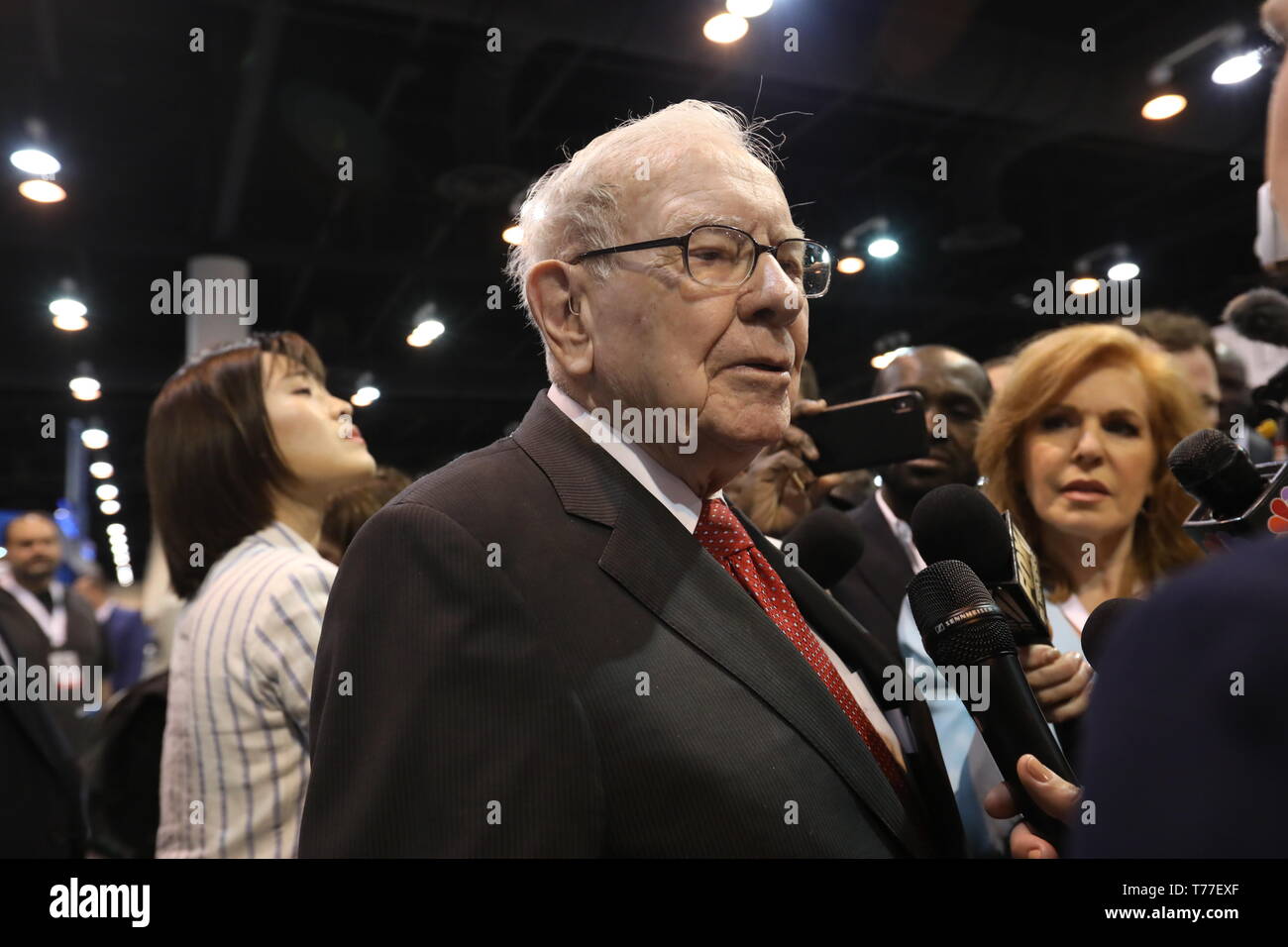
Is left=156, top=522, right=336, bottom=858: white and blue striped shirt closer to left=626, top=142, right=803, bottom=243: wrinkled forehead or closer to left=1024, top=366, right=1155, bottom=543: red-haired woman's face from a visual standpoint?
left=626, top=142, right=803, bottom=243: wrinkled forehead

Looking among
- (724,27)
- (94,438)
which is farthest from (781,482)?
(94,438)

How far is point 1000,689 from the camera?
105cm

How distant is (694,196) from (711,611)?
1.87ft

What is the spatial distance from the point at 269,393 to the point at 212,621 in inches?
19.3

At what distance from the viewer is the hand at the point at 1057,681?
45.3 inches

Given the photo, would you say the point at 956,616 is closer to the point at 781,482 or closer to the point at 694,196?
the point at 694,196

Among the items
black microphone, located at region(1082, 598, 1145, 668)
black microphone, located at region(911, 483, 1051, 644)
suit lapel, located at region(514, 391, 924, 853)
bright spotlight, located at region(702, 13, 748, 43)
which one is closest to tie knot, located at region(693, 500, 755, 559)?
suit lapel, located at region(514, 391, 924, 853)

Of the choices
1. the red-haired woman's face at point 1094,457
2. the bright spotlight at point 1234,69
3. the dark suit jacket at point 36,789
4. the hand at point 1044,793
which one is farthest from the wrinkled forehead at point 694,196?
the bright spotlight at point 1234,69

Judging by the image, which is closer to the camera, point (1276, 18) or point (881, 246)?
point (1276, 18)

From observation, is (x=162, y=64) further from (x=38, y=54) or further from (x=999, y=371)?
(x=999, y=371)

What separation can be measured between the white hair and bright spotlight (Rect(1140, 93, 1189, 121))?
4912 millimetres

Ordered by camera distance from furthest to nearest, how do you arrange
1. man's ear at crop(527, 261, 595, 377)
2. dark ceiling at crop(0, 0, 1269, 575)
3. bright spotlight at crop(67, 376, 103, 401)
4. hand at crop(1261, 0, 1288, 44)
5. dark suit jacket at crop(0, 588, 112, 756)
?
bright spotlight at crop(67, 376, 103, 401) → dark ceiling at crop(0, 0, 1269, 575) → dark suit jacket at crop(0, 588, 112, 756) → man's ear at crop(527, 261, 595, 377) → hand at crop(1261, 0, 1288, 44)

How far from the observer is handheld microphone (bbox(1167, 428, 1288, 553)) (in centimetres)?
107

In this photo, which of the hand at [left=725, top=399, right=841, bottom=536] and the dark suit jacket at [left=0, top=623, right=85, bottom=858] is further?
the dark suit jacket at [left=0, top=623, right=85, bottom=858]
